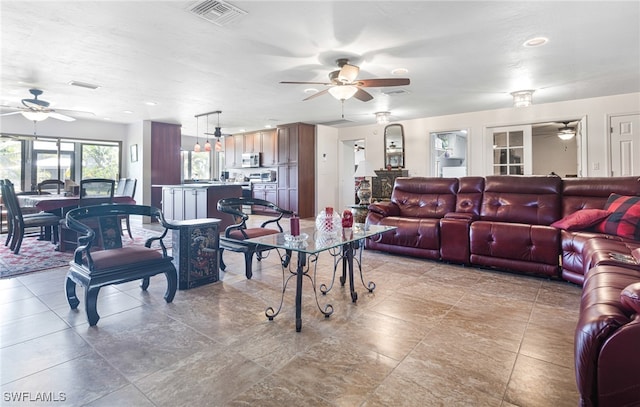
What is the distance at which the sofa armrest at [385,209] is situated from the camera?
170 inches

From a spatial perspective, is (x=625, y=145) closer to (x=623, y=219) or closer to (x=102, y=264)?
(x=623, y=219)

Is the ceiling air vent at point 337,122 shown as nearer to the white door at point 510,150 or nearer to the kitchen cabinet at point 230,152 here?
the kitchen cabinet at point 230,152

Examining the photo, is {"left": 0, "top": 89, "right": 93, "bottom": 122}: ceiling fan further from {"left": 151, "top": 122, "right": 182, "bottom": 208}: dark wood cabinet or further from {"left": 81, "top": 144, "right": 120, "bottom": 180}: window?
{"left": 81, "top": 144, "right": 120, "bottom": 180}: window

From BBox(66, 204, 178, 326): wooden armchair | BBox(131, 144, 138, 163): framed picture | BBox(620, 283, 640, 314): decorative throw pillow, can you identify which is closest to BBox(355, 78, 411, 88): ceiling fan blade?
BBox(66, 204, 178, 326): wooden armchair

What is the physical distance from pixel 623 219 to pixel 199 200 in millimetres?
5663

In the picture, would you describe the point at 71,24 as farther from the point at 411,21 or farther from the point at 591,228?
the point at 591,228

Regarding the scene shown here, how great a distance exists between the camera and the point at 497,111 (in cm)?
674

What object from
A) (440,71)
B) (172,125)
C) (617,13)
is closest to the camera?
(617,13)

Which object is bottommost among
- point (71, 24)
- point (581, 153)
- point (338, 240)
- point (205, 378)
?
point (205, 378)

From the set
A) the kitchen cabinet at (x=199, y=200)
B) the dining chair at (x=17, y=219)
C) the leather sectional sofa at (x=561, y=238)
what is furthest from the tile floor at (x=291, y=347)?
the kitchen cabinet at (x=199, y=200)

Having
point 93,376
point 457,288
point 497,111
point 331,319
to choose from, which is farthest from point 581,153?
point 93,376

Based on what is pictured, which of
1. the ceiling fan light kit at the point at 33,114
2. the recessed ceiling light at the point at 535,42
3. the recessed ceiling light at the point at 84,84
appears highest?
the recessed ceiling light at the point at 84,84

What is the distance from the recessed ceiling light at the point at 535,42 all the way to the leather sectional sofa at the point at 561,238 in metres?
1.47

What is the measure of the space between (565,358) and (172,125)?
8672 mm
